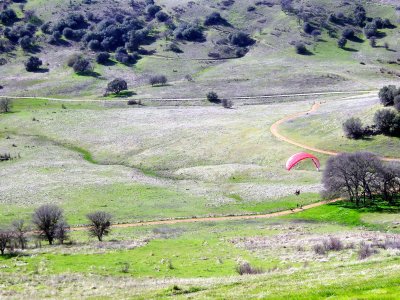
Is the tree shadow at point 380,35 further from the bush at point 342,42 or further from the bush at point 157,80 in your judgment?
the bush at point 157,80

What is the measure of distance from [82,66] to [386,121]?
121 m

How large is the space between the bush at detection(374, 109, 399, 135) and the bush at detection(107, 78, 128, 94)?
297ft

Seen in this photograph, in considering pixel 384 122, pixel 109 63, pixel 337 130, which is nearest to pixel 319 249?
pixel 384 122

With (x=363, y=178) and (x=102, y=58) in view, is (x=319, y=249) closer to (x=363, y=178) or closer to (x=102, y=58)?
(x=363, y=178)

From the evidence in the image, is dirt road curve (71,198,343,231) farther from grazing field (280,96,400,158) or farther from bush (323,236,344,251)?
grazing field (280,96,400,158)

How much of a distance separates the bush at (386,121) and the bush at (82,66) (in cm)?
11847

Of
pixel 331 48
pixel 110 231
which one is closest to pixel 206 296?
pixel 110 231

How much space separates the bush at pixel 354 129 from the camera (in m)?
87.2

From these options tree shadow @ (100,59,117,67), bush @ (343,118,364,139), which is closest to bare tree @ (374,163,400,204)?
bush @ (343,118,364,139)

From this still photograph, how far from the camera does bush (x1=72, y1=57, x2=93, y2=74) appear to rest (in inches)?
6993

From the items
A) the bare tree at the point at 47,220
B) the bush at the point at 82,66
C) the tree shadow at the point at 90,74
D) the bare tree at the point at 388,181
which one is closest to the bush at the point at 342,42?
the tree shadow at the point at 90,74

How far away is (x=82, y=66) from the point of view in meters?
178

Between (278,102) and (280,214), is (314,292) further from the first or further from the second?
(278,102)

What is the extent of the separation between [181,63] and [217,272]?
508ft
